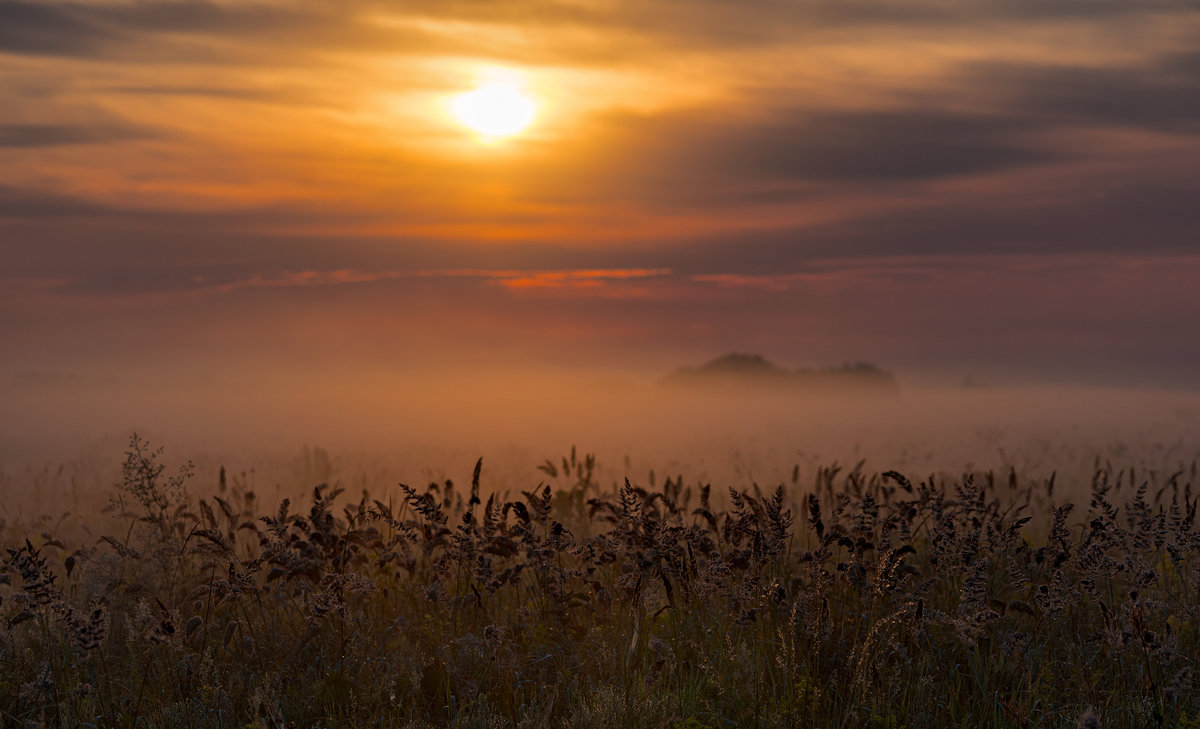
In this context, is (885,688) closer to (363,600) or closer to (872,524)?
(872,524)

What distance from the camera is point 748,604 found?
6.47 m

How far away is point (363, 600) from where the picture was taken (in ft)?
24.2

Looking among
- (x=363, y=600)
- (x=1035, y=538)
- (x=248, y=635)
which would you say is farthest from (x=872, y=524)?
(x=1035, y=538)

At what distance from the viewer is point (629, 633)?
683 centimetres

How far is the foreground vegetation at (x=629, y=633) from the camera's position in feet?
18.7

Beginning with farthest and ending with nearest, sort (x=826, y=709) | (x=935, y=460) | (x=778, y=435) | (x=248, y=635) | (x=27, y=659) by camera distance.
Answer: (x=778, y=435)
(x=935, y=460)
(x=248, y=635)
(x=27, y=659)
(x=826, y=709)

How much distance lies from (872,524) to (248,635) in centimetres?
440

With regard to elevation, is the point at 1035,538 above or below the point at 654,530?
below

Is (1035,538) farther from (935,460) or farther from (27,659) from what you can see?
(935,460)

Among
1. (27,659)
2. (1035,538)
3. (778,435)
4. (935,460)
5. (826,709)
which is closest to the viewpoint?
(826,709)

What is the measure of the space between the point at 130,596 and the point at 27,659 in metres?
1.15

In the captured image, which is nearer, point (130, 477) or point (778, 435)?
point (130, 477)

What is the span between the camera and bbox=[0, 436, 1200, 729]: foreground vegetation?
569 cm

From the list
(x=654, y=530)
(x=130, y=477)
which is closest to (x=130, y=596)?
(x=130, y=477)
